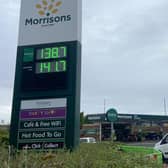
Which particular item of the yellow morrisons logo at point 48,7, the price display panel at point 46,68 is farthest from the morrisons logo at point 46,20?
the price display panel at point 46,68

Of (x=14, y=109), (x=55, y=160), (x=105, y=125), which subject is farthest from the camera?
(x=105, y=125)

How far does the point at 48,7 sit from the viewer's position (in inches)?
383

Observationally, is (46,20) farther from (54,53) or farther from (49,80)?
(49,80)

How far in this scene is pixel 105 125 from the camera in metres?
50.5

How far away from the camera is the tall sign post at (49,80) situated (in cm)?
850

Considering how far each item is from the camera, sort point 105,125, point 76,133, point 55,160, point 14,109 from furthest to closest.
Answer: point 105,125 < point 14,109 < point 76,133 < point 55,160

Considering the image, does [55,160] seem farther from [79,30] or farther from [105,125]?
[105,125]

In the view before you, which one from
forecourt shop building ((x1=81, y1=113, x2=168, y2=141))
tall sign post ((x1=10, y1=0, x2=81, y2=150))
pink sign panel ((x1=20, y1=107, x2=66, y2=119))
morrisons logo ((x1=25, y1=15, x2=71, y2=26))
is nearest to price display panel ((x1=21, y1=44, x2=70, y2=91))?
tall sign post ((x1=10, y1=0, x2=81, y2=150))

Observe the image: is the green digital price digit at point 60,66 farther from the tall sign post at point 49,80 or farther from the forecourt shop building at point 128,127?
the forecourt shop building at point 128,127

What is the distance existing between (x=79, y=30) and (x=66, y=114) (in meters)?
2.34

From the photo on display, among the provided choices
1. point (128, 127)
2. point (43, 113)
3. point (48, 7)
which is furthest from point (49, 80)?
point (128, 127)

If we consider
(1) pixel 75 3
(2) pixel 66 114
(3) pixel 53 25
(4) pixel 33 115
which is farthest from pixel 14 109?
(1) pixel 75 3

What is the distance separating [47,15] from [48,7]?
0.29m

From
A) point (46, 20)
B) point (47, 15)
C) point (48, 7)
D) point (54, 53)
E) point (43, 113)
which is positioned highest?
point (48, 7)
